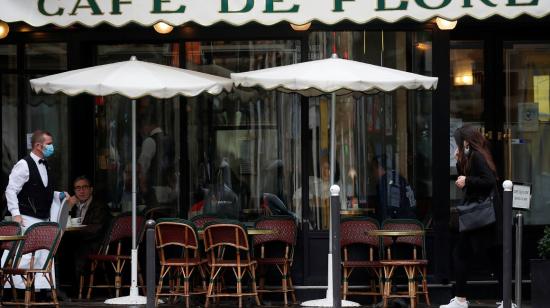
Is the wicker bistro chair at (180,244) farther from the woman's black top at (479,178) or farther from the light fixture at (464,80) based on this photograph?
the light fixture at (464,80)

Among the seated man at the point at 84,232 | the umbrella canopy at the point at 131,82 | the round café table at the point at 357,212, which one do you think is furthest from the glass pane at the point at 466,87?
the seated man at the point at 84,232

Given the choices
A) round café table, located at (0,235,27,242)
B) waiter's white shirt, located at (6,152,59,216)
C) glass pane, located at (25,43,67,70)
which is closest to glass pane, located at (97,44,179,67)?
glass pane, located at (25,43,67,70)

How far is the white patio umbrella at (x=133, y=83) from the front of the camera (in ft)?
38.1

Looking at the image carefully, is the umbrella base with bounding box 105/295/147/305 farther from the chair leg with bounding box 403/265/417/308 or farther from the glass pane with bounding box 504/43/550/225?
the glass pane with bounding box 504/43/550/225

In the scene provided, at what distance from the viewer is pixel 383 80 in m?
11.4

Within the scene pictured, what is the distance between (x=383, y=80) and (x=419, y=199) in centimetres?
213

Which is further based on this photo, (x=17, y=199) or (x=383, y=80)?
(x=17, y=199)

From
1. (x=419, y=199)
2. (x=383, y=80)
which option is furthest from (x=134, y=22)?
(x=419, y=199)

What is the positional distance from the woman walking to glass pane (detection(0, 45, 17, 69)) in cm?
567

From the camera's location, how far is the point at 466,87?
44.8ft

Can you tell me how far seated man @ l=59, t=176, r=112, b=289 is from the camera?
13174mm

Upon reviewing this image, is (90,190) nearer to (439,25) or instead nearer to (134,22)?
(134,22)

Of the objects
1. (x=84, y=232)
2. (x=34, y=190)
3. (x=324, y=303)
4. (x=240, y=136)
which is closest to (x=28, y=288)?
(x=34, y=190)

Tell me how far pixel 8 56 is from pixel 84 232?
249 centimetres
